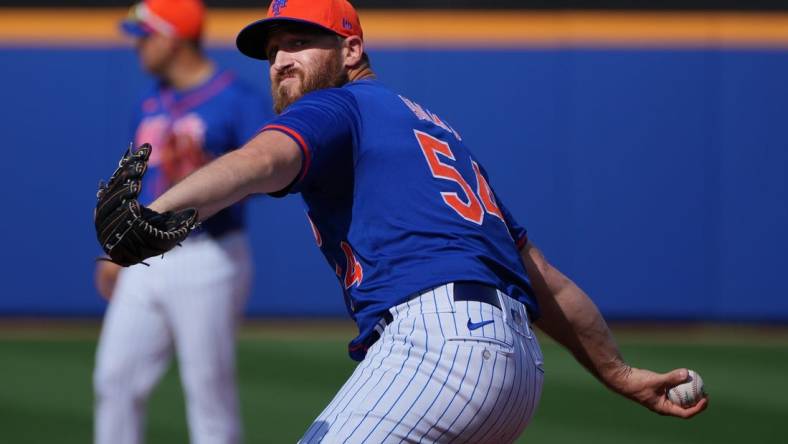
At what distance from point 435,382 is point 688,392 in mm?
853

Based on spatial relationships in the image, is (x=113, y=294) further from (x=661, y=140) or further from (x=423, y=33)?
(x=661, y=140)

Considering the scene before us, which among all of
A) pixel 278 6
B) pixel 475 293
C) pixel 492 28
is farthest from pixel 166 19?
pixel 492 28

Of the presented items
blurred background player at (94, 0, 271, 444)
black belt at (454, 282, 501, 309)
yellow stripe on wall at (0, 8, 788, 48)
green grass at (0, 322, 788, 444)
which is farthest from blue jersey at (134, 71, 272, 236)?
yellow stripe on wall at (0, 8, 788, 48)

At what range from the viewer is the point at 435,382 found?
233 cm

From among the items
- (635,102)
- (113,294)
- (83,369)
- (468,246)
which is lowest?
(83,369)

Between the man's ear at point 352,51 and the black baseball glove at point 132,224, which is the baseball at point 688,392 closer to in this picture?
the man's ear at point 352,51

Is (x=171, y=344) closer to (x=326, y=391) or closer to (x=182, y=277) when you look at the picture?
(x=182, y=277)

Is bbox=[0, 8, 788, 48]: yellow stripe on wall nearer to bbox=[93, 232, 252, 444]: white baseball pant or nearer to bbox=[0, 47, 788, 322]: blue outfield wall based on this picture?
bbox=[0, 47, 788, 322]: blue outfield wall

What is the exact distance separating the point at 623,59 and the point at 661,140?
25.2 inches

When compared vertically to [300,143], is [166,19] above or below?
below

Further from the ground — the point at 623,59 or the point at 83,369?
the point at 623,59

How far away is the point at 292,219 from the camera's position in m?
8.40

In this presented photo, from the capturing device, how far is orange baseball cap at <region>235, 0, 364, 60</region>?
2586mm

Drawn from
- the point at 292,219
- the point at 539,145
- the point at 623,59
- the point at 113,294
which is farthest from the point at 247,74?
the point at 113,294
